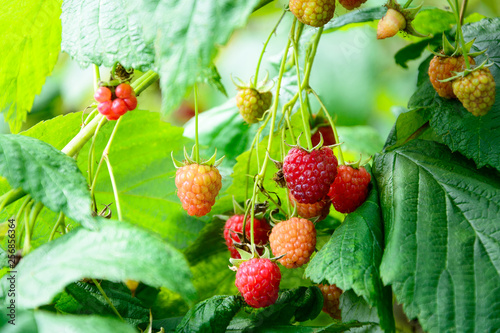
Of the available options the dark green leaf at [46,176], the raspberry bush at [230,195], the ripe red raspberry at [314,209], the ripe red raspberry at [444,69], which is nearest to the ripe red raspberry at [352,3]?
the raspberry bush at [230,195]

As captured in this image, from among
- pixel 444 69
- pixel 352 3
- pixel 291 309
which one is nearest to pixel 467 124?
pixel 444 69

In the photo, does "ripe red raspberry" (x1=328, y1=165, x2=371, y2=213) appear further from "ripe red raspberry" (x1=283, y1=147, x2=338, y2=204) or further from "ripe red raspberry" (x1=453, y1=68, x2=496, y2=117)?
"ripe red raspberry" (x1=453, y1=68, x2=496, y2=117)

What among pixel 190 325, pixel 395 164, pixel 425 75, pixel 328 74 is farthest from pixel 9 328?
pixel 328 74

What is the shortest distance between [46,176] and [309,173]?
0.92ft

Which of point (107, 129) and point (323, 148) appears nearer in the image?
point (323, 148)

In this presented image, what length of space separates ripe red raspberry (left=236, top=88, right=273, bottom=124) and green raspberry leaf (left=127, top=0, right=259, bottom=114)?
290mm

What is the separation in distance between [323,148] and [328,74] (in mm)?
624

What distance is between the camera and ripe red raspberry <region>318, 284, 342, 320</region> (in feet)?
2.27

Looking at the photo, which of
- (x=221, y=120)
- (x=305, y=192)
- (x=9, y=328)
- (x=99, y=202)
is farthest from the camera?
(x=221, y=120)

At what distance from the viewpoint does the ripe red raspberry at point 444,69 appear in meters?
0.64

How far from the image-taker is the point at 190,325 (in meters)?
0.62

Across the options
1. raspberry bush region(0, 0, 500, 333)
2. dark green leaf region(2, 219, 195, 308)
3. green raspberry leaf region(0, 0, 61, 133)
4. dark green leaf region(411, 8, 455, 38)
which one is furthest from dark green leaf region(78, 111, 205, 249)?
dark green leaf region(411, 8, 455, 38)

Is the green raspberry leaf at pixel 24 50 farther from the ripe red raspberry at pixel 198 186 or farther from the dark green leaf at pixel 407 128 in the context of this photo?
the dark green leaf at pixel 407 128

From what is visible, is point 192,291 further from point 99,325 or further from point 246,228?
point 246,228
